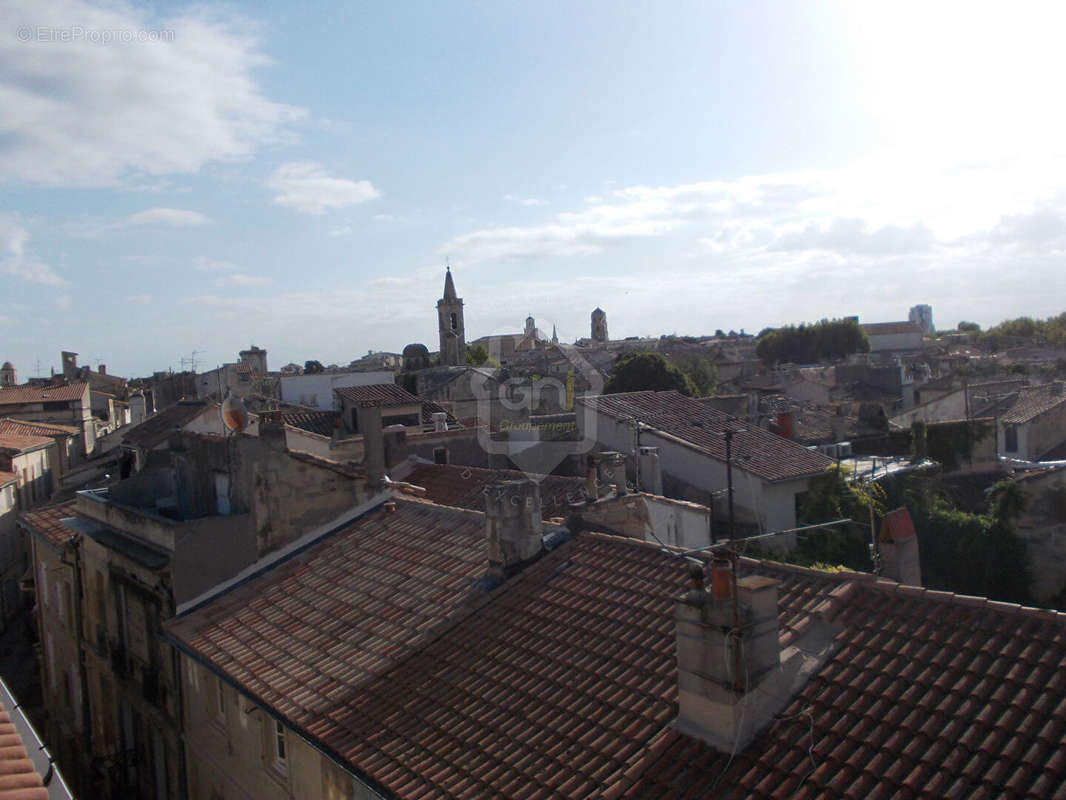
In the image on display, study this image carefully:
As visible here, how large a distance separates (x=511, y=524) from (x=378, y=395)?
21607mm

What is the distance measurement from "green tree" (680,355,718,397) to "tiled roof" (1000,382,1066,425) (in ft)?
92.2

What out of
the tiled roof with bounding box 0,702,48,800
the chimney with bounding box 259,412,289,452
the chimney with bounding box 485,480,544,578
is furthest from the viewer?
the chimney with bounding box 259,412,289,452

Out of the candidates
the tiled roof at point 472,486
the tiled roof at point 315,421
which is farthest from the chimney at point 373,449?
the tiled roof at point 315,421

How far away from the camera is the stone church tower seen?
8206cm

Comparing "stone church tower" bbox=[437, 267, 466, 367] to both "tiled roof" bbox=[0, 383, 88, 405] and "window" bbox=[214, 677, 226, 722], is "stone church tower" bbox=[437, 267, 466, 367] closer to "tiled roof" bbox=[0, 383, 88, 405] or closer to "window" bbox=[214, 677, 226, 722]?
"tiled roof" bbox=[0, 383, 88, 405]

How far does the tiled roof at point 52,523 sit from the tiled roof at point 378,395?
10875mm

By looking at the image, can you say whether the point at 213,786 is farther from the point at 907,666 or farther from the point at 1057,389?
the point at 1057,389

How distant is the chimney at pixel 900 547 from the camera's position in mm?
8594

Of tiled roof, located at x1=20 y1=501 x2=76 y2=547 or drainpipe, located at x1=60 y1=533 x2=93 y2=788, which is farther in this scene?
tiled roof, located at x1=20 y1=501 x2=76 y2=547

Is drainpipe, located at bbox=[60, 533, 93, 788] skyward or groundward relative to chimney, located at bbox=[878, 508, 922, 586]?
groundward

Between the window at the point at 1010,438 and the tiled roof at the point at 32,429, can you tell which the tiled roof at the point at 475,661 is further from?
the tiled roof at the point at 32,429

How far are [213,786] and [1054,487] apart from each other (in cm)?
2060

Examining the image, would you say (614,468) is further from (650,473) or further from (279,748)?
(279,748)

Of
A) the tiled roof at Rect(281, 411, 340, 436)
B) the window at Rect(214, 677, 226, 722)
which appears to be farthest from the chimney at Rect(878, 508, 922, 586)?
the tiled roof at Rect(281, 411, 340, 436)
